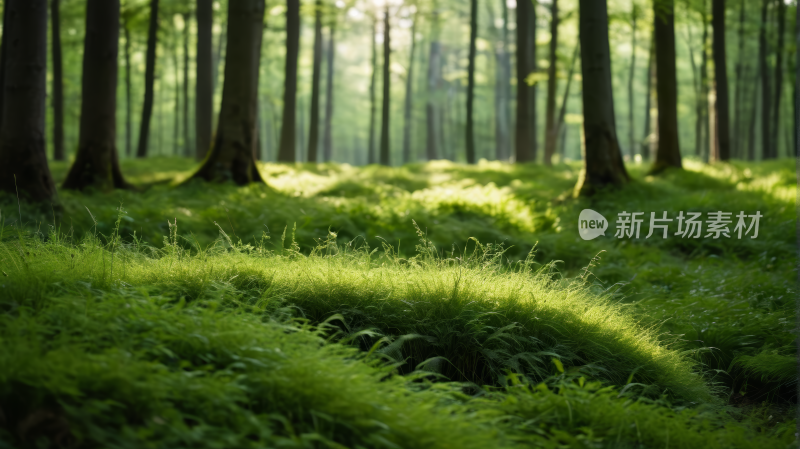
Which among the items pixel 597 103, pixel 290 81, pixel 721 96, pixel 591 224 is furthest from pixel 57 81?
pixel 721 96

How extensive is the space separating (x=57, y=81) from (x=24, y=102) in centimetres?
1302

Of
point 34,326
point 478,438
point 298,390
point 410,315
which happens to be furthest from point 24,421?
point 410,315

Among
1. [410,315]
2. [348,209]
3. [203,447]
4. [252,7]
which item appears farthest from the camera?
[252,7]

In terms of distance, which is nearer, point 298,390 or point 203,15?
point 298,390

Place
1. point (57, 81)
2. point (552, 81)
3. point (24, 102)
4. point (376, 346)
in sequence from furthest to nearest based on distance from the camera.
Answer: point (552, 81) < point (57, 81) < point (24, 102) < point (376, 346)

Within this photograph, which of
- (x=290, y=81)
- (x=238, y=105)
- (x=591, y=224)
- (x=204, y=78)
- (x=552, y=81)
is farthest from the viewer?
(x=552, y=81)

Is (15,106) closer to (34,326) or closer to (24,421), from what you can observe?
(34,326)

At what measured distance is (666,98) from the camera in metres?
12.0

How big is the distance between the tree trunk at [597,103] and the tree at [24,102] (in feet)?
25.3

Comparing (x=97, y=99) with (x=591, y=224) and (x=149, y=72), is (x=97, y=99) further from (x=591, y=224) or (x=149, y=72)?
(x=149, y=72)

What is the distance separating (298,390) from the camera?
8.10 ft

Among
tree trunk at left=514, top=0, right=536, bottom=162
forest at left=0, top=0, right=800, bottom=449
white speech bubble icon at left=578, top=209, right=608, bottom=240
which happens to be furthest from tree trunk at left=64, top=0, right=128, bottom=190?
tree trunk at left=514, top=0, right=536, bottom=162

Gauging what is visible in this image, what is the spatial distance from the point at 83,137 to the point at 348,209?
4.68 meters

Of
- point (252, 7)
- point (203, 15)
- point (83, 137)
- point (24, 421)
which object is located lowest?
point (24, 421)
